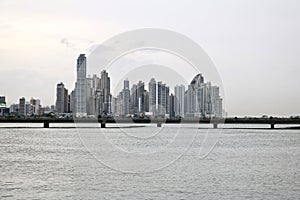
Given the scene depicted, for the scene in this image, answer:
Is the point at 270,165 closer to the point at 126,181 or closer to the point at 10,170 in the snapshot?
the point at 126,181

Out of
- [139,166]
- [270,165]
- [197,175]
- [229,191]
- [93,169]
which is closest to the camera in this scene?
[229,191]

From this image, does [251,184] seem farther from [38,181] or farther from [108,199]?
[38,181]

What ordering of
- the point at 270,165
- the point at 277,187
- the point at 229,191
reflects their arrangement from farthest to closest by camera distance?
1. the point at 270,165
2. the point at 277,187
3. the point at 229,191

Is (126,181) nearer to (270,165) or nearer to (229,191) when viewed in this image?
(229,191)

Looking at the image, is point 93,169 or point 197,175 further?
point 93,169

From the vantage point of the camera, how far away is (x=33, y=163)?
6688 cm

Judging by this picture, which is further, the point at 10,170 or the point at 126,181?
the point at 10,170

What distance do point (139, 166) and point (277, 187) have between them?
2076cm

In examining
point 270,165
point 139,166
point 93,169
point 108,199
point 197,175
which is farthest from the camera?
point 270,165

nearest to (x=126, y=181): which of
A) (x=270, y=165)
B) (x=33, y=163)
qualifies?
(x=33, y=163)

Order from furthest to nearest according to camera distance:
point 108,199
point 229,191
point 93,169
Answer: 1. point 93,169
2. point 229,191
3. point 108,199

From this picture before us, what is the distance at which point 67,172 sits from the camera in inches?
2215

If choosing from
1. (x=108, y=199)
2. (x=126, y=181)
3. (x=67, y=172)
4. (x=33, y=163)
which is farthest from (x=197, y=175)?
(x=33, y=163)

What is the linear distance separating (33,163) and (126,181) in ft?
71.1
